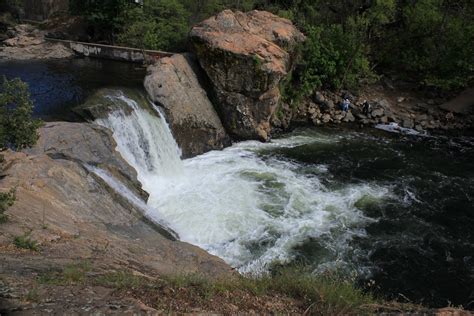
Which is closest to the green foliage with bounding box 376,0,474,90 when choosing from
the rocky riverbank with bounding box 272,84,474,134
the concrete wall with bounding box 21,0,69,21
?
the rocky riverbank with bounding box 272,84,474,134

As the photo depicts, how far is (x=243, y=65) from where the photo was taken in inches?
707

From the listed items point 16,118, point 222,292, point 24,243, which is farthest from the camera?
point 16,118

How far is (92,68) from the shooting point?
26156 millimetres

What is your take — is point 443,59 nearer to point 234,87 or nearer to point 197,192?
point 234,87

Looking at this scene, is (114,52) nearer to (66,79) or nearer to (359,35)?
(66,79)

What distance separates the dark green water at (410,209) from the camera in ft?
34.0

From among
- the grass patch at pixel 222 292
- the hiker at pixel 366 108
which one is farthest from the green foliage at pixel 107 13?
the grass patch at pixel 222 292

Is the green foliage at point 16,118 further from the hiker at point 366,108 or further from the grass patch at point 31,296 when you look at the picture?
the hiker at point 366,108

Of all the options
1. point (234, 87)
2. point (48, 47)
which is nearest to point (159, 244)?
point (234, 87)

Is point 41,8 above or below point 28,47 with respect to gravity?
above

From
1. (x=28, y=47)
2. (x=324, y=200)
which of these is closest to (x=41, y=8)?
(x=28, y=47)

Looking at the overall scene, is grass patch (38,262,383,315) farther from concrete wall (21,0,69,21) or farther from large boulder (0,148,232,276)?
concrete wall (21,0,69,21)

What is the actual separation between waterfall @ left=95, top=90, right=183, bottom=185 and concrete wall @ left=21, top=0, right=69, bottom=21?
36.7 m

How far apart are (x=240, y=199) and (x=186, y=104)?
19.4 ft
